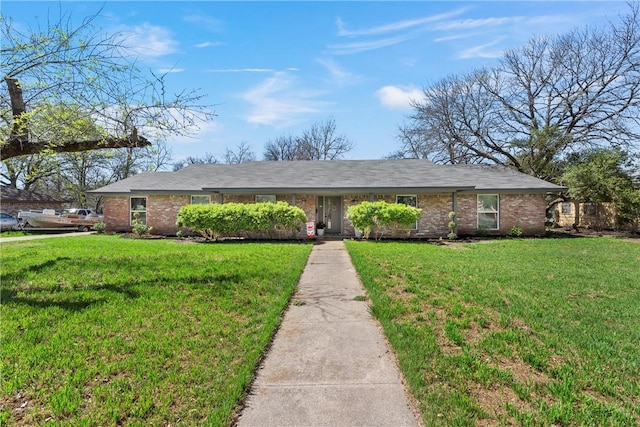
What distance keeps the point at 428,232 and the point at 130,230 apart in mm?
15120

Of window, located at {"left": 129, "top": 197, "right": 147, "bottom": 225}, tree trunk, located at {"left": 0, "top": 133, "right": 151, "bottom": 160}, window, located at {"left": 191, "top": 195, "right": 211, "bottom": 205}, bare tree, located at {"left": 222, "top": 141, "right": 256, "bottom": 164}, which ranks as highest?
bare tree, located at {"left": 222, "top": 141, "right": 256, "bottom": 164}

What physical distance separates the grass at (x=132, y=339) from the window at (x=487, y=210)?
12.4m

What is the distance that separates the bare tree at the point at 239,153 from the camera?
47.8 meters

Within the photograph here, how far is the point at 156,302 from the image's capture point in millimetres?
5266

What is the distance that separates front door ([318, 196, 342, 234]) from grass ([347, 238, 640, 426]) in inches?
364

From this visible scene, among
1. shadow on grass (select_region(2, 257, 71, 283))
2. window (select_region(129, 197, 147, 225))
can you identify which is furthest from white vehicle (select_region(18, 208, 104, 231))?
shadow on grass (select_region(2, 257, 71, 283))

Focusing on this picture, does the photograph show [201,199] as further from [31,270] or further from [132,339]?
[132,339]

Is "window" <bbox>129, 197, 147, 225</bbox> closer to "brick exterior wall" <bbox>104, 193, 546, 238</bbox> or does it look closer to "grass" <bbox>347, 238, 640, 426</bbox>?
"brick exterior wall" <bbox>104, 193, 546, 238</bbox>

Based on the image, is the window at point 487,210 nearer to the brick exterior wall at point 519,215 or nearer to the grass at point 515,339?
the brick exterior wall at point 519,215

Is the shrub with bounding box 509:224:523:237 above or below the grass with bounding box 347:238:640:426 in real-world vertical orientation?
above

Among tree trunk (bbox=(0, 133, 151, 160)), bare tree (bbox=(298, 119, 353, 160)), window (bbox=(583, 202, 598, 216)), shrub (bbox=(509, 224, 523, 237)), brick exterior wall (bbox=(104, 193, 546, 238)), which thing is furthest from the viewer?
bare tree (bbox=(298, 119, 353, 160))

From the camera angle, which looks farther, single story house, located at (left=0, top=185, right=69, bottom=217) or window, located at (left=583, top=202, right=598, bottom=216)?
single story house, located at (left=0, top=185, right=69, bottom=217)

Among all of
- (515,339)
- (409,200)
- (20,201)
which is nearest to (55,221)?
(20,201)

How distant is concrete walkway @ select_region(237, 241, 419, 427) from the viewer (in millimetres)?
2598
